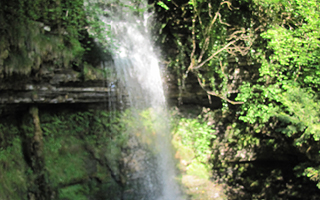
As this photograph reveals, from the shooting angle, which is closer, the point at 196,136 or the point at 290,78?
the point at 290,78

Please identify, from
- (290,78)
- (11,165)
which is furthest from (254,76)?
(11,165)

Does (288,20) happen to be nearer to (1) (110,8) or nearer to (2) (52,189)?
(1) (110,8)

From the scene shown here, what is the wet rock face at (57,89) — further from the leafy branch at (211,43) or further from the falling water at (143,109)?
the leafy branch at (211,43)

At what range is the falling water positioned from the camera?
4555mm

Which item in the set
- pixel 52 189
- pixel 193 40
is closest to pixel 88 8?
pixel 193 40

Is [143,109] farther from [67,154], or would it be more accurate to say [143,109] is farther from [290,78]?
[290,78]

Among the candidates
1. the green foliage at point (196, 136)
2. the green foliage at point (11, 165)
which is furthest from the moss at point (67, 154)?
the green foliage at point (196, 136)

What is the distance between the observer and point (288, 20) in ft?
13.7

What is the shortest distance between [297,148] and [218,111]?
173cm


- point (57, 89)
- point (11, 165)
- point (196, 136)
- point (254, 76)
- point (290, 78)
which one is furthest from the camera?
point (196, 136)

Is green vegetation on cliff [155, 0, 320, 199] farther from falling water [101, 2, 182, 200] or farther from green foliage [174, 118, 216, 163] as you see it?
falling water [101, 2, 182, 200]

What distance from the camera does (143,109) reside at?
15.7 ft

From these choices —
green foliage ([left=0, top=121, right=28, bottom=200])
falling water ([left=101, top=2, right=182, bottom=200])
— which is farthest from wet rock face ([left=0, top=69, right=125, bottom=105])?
green foliage ([left=0, top=121, right=28, bottom=200])

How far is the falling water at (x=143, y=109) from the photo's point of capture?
4555mm
